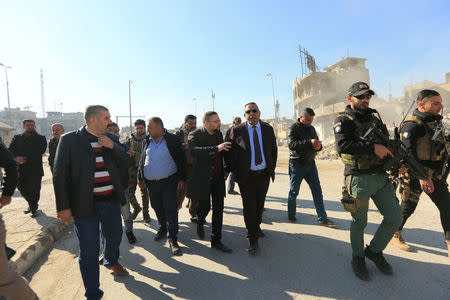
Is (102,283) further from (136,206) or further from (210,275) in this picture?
(136,206)

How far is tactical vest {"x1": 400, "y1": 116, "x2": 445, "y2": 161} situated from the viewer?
9.72 ft

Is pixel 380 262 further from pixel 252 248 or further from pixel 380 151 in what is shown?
pixel 252 248

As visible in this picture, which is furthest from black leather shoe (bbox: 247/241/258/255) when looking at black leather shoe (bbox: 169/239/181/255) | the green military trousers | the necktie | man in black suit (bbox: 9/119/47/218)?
man in black suit (bbox: 9/119/47/218)

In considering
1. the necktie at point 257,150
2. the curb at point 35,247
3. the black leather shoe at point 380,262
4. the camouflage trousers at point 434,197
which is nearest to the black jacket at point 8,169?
the curb at point 35,247

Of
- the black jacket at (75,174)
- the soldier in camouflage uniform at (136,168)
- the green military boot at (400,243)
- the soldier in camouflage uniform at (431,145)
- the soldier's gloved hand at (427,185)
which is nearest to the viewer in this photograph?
the black jacket at (75,174)

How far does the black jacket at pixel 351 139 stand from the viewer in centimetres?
249

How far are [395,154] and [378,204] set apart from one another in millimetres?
578

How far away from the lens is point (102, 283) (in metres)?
2.75

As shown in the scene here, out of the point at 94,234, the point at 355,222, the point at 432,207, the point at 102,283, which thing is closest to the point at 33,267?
the point at 102,283

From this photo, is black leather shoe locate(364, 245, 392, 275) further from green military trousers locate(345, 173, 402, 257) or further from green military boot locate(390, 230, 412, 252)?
green military boot locate(390, 230, 412, 252)

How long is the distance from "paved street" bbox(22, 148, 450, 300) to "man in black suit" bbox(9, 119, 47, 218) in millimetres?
1477

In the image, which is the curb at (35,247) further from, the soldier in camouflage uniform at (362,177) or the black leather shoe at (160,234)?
the soldier in camouflage uniform at (362,177)

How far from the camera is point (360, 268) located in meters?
2.70

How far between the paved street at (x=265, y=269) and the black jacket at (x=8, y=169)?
4.00 feet
